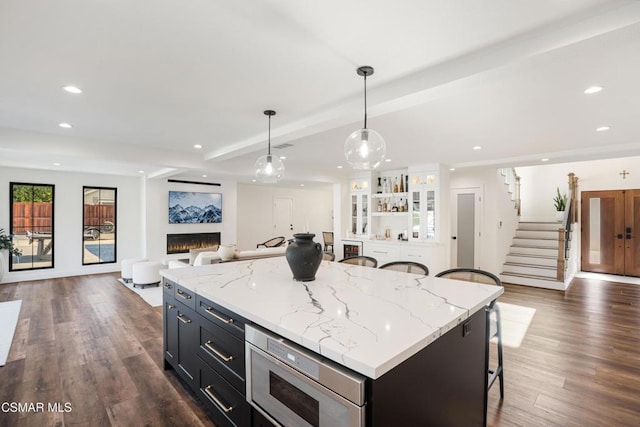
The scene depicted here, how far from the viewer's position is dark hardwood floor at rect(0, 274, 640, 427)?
2223mm

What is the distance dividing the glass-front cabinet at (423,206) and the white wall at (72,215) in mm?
6768

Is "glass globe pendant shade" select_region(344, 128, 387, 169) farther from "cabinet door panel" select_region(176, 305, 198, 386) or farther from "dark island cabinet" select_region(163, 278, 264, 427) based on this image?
"cabinet door panel" select_region(176, 305, 198, 386)

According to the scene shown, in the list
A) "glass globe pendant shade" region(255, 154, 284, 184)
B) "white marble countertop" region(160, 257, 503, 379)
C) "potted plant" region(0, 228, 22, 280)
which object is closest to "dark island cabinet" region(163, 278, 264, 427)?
"white marble countertop" region(160, 257, 503, 379)

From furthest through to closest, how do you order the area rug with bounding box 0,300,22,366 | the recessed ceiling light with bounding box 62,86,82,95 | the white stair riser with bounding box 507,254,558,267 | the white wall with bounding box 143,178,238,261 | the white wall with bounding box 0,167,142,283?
1. the white wall with bounding box 143,178,238,261
2. the white stair riser with bounding box 507,254,558,267
3. the white wall with bounding box 0,167,142,283
4. the area rug with bounding box 0,300,22,366
5. the recessed ceiling light with bounding box 62,86,82,95

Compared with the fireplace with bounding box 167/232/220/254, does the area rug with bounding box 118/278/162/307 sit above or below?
below

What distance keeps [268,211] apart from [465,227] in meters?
5.99

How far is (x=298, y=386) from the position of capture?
54.6 inches

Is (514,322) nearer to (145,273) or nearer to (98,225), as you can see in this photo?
(145,273)

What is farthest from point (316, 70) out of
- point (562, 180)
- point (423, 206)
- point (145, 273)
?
point (562, 180)

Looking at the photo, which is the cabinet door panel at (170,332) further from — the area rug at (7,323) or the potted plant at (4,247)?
the potted plant at (4,247)

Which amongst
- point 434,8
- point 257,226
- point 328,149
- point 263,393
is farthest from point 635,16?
point 257,226

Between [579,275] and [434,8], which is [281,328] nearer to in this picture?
[434,8]

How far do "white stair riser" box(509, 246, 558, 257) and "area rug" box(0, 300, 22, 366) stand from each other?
8.76m

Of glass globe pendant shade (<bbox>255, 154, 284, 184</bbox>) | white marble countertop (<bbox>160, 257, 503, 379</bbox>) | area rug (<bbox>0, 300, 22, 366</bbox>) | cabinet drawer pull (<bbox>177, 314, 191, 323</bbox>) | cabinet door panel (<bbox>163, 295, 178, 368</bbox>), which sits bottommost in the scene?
area rug (<bbox>0, 300, 22, 366</bbox>)
